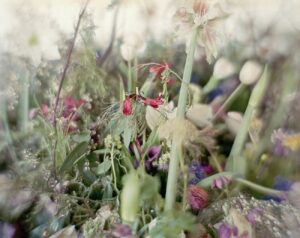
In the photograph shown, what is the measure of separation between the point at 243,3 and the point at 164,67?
0.50ft

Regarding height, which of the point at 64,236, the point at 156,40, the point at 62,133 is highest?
the point at 156,40

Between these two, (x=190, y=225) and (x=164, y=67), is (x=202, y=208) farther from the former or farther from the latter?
(x=164, y=67)

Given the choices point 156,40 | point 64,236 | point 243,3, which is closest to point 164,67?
point 156,40

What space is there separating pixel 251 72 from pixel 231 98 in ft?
0.17

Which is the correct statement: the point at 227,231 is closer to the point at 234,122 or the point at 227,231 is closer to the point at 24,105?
the point at 234,122

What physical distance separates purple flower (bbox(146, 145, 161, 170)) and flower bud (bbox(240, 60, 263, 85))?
168mm

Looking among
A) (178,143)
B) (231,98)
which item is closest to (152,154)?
(178,143)

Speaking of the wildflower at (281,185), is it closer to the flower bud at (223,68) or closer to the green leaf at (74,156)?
the flower bud at (223,68)

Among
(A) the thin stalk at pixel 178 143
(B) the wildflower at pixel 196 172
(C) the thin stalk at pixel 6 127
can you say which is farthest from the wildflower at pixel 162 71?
(C) the thin stalk at pixel 6 127

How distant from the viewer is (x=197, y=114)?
0.79m

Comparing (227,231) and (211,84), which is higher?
(211,84)

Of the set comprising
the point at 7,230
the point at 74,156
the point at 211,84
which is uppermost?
the point at 211,84

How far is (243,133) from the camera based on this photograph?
0.80 meters

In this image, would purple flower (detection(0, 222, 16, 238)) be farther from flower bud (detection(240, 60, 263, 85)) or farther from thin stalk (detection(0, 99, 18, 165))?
flower bud (detection(240, 60, 263, 85))
